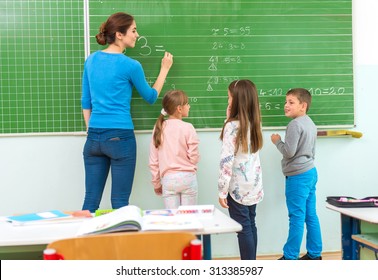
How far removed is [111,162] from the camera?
10.5 ft

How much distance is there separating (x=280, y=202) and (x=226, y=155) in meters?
1.11

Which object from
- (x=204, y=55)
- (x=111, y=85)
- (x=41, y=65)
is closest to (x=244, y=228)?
(x=111, y=85)

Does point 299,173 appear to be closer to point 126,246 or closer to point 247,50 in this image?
point 247,50

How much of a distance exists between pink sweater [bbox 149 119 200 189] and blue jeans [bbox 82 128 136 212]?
23cm

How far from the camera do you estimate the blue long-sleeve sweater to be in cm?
319

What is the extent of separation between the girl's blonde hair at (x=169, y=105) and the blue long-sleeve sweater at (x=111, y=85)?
0.53ft

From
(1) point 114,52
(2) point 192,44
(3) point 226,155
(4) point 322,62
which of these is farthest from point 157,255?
(4) point 322,62

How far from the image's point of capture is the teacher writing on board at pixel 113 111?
125 inches

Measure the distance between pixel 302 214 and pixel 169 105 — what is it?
4.15ft

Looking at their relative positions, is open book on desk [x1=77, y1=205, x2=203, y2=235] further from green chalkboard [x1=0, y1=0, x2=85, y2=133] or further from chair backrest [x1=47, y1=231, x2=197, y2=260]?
green chalkboard [x1=0, y1=0, x2=85, y2=133]

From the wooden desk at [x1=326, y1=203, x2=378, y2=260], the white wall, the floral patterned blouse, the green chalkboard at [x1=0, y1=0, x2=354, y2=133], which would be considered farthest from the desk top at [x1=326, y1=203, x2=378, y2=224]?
the green chalkboard at [x1=0, y1=0, x2=354, y2=133]

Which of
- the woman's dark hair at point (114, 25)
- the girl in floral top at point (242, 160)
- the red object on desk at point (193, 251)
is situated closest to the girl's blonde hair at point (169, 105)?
the girl in floral top at point (242, 160)

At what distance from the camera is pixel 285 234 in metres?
3.79
